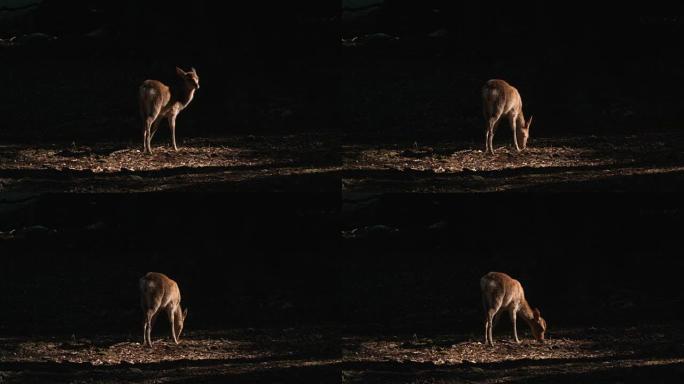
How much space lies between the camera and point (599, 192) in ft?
32.4

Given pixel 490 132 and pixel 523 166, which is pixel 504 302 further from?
pixel 490 132

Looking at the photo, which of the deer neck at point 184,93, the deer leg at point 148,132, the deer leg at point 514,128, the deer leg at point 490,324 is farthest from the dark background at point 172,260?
the deer leg at point 514,128

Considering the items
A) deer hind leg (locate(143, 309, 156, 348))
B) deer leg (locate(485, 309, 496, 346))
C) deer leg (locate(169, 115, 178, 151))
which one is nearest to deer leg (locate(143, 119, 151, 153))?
deer leg (locate(169, 115, 178, 151))

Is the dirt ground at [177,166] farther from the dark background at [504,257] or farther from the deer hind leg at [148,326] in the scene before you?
the deer hind leg at [148,326]

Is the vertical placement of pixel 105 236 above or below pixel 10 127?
below

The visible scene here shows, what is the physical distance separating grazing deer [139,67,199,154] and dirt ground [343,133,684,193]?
1148 mm

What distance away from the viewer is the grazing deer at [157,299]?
9977 millimetres

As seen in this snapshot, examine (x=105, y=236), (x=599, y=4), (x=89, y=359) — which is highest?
(x=599, y=4)

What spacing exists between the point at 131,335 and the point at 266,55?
2.16 m

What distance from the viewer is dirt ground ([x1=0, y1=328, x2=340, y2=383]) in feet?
32.2

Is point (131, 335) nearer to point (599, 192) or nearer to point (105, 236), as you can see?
point (105, 236)

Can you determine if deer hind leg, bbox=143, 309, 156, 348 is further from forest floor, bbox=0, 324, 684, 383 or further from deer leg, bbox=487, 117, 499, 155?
deer leg, bbox=487, 117, 499, 155

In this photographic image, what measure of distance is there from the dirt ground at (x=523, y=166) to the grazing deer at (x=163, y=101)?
1148mm

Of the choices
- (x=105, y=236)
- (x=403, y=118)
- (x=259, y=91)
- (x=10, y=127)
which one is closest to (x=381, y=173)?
(x=403, y=118)
